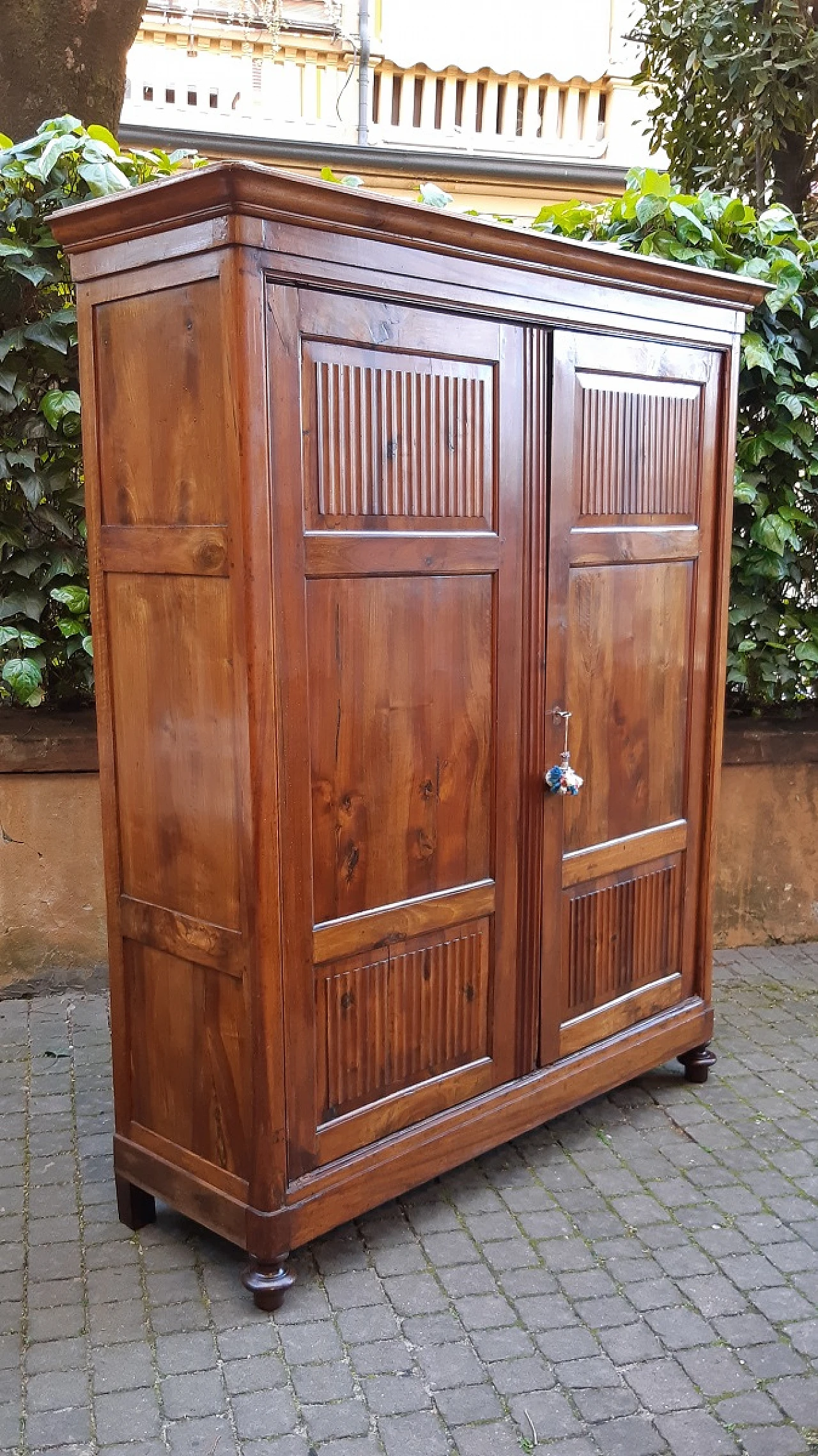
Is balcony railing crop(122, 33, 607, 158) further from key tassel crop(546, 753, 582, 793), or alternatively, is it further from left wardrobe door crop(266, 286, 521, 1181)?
key tassel crop(546, 753, 582, 793)

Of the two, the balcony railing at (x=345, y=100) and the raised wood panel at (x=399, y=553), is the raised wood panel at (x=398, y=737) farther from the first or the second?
the balcony railing at (x=345, y=100)

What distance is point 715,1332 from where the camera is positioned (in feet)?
8.60

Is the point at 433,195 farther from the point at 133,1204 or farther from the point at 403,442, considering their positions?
the point at 133,1204

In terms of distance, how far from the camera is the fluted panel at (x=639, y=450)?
3158mm

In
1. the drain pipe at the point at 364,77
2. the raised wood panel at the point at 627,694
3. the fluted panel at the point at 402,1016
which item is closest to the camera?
the fluted panel at the point at 402,1016

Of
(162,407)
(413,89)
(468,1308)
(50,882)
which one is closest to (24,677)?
(50,882)

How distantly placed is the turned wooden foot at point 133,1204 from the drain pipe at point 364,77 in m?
8.52

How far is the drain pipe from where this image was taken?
930 cm

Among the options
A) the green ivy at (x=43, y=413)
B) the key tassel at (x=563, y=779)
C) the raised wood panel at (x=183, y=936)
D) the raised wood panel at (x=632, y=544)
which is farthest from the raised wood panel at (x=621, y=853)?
the green ivy at (x=43, y=413)

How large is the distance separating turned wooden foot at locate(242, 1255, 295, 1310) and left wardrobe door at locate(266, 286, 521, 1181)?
8.8 inches

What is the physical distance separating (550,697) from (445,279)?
42.7 inches

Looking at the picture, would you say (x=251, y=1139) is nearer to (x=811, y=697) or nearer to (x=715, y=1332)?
(x=715, y=1332)

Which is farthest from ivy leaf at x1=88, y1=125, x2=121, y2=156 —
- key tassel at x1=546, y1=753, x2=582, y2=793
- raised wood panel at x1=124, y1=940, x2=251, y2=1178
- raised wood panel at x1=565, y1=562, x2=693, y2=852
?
raised wood panel at x1=124, y1=940, x2=251, y2=1178

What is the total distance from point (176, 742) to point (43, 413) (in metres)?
1.89
